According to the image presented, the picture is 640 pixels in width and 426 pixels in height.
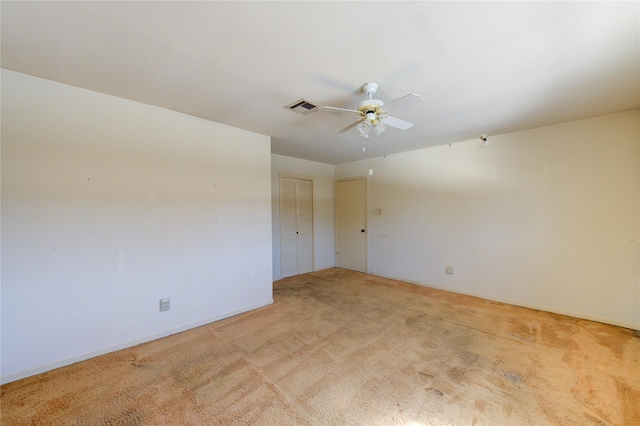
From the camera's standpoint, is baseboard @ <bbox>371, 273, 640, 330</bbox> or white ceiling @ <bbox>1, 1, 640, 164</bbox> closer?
white ceiling @ <bbox>1, 1, 640, 164</bbox>

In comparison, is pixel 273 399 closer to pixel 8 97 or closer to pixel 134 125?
pixel 134 125

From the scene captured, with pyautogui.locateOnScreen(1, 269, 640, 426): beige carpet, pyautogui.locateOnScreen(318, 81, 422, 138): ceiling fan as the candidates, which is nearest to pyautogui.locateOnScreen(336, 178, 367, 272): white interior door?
pyautogui.locateOnScreen(1, 269, 640, 426): beige carpet

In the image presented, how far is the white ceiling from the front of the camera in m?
1.34

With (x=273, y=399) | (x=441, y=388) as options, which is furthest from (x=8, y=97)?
(x=441, y=388)

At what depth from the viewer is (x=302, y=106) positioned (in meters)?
2.40

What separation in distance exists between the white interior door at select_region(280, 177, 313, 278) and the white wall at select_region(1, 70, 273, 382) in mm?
1557

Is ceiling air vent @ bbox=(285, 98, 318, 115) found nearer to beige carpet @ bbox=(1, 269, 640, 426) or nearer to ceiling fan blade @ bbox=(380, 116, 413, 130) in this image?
ceiling fan blade @ bbox=(380, 116, 413, 130)

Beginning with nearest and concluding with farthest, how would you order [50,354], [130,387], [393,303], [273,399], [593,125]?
[273,399], [130,387], [50,354], [593,125], [393,303]

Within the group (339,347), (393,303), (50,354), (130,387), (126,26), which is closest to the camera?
(126,26)

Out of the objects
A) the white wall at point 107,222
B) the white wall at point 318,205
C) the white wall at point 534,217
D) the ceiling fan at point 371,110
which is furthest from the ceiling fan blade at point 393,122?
the white wall at point 318,205

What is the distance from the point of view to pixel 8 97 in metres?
1.89

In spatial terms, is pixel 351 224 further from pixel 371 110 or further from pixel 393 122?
pixel 371 110

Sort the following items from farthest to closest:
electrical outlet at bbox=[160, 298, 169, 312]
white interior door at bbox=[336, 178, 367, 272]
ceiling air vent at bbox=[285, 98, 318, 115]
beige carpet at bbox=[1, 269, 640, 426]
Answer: white interior door at bbox=[336, 178, 367, 272], electrical outlet at bbox=[160, 298, 169, 312], ceiling air vent at bbox=[285, 98, 318, 115], beige carpet at bbox=[1, 269, 640, 426]

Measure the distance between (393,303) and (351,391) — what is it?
73.4 inches
